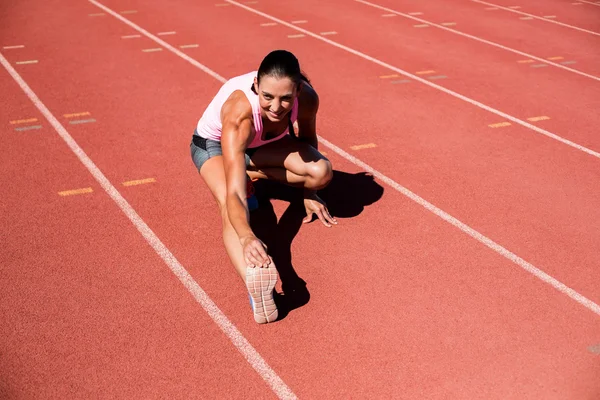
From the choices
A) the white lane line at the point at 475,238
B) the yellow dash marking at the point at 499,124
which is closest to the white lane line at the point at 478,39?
the yellow dash marking at the point at 499,124

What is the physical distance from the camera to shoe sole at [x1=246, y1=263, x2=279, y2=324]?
3.89 metres

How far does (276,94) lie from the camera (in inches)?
167

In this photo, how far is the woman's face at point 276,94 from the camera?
4.21m

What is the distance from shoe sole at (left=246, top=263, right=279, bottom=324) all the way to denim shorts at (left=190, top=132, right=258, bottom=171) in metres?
1.46

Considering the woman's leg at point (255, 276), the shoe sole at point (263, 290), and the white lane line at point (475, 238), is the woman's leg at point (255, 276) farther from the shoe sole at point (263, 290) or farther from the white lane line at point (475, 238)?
the white lane line at point (475, 238)

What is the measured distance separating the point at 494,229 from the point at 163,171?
286 centimetres

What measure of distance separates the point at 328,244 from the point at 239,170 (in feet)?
3.69

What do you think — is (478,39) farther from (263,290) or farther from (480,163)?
(263,290)

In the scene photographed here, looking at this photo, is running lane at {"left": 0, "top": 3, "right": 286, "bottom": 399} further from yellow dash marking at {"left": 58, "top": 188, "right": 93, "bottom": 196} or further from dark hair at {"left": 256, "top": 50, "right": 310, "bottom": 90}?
dark hair at {"left": 256, "top": 50, "right": 310, "bottom": 90}

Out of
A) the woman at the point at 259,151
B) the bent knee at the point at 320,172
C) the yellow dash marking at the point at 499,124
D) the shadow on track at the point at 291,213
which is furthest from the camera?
the yellow dash marking at the point at 499,124

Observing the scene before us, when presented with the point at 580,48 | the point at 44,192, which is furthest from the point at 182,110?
the point at 580,48

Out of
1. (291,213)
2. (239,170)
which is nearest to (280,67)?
(239,170)

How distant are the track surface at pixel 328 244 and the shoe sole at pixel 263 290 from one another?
99 mm

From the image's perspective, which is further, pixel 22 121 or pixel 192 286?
pixel 22 121
